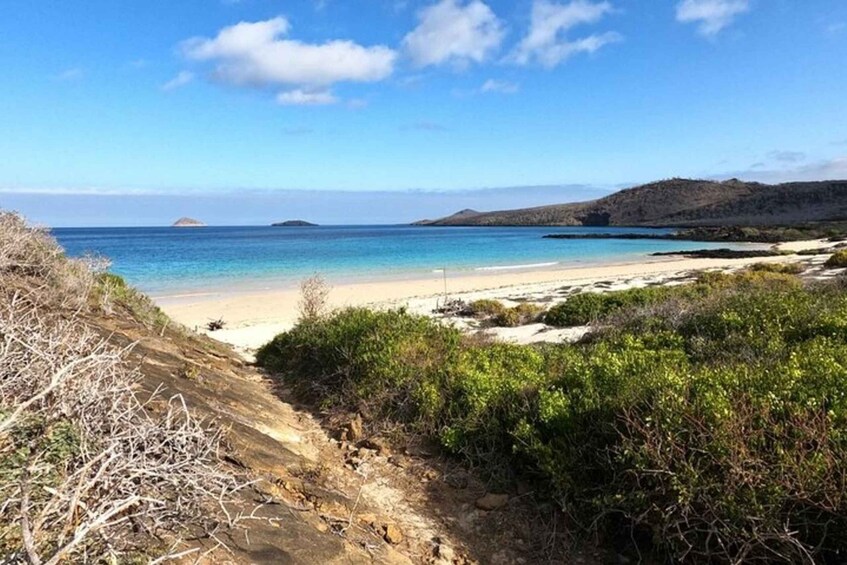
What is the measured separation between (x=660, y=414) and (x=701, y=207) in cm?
12498

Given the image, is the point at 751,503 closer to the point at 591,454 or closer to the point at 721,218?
the point at 591,454

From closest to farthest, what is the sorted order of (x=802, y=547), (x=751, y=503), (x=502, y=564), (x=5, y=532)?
(x=5, y=532), (x=802, y=547), (x=751, y=503), (x=502, y=564)

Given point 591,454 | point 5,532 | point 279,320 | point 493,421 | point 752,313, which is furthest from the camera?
point 279,320

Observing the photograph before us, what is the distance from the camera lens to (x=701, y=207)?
115 metres

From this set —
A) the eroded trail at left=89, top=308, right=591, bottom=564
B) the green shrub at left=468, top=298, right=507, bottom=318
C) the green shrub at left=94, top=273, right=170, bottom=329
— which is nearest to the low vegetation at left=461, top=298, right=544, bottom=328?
the green shrub at left=468, top=298, right=507, bottom=318

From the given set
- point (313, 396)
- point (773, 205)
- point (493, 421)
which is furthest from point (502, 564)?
point (773, 205)

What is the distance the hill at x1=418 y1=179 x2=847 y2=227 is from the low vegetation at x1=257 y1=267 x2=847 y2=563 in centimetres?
8895

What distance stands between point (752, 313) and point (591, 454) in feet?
15.0

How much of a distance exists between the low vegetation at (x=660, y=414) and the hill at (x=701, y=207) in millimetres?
88953

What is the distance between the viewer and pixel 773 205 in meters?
98.0

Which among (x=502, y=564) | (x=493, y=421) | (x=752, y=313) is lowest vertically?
(x=502, y=564)

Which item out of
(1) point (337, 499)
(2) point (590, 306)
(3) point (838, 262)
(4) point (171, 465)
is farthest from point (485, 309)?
(3) point (838, 262)

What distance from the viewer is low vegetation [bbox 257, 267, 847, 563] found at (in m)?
3.53

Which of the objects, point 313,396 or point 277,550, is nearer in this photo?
point 277,550
